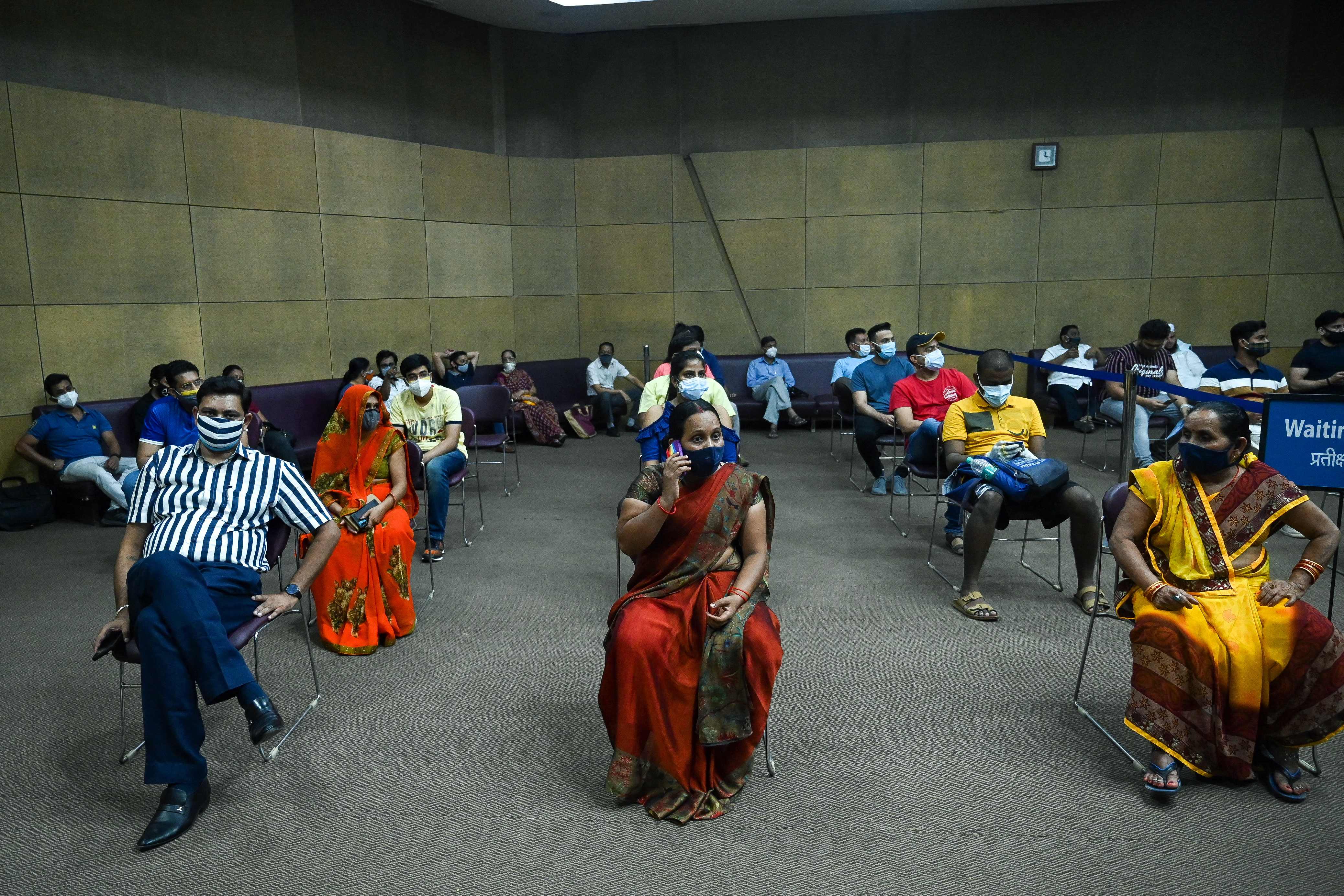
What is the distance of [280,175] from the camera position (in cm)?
795

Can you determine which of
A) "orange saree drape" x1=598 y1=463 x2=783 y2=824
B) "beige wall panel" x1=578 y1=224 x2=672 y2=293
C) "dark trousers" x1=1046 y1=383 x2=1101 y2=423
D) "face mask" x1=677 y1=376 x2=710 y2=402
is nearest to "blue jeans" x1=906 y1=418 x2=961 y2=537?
"face mask" x1=677 y1=376 x2=710 y2=402

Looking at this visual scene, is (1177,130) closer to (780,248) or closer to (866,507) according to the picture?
(780,248)

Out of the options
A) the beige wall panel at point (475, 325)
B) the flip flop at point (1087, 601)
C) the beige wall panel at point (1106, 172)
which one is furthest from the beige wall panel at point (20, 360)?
the beige wall panel at point (1106, 172)

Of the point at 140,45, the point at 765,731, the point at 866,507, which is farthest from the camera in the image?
the point at 140,45

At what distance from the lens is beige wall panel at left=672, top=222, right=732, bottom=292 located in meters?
10.3

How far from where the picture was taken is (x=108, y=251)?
22.6 feet

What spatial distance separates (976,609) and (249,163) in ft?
23.2

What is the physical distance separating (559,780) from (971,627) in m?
2.13

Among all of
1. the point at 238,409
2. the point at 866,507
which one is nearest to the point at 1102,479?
the point at 866,507

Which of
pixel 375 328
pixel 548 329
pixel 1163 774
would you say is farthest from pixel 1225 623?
pixel 548 329

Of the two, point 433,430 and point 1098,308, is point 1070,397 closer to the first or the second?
point 1098,308

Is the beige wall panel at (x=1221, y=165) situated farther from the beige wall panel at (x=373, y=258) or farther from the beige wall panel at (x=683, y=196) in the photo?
the beige wall panel at (x=373, y=258)

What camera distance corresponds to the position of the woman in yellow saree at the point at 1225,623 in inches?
101

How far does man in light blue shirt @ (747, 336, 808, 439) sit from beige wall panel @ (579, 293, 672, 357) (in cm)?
103
